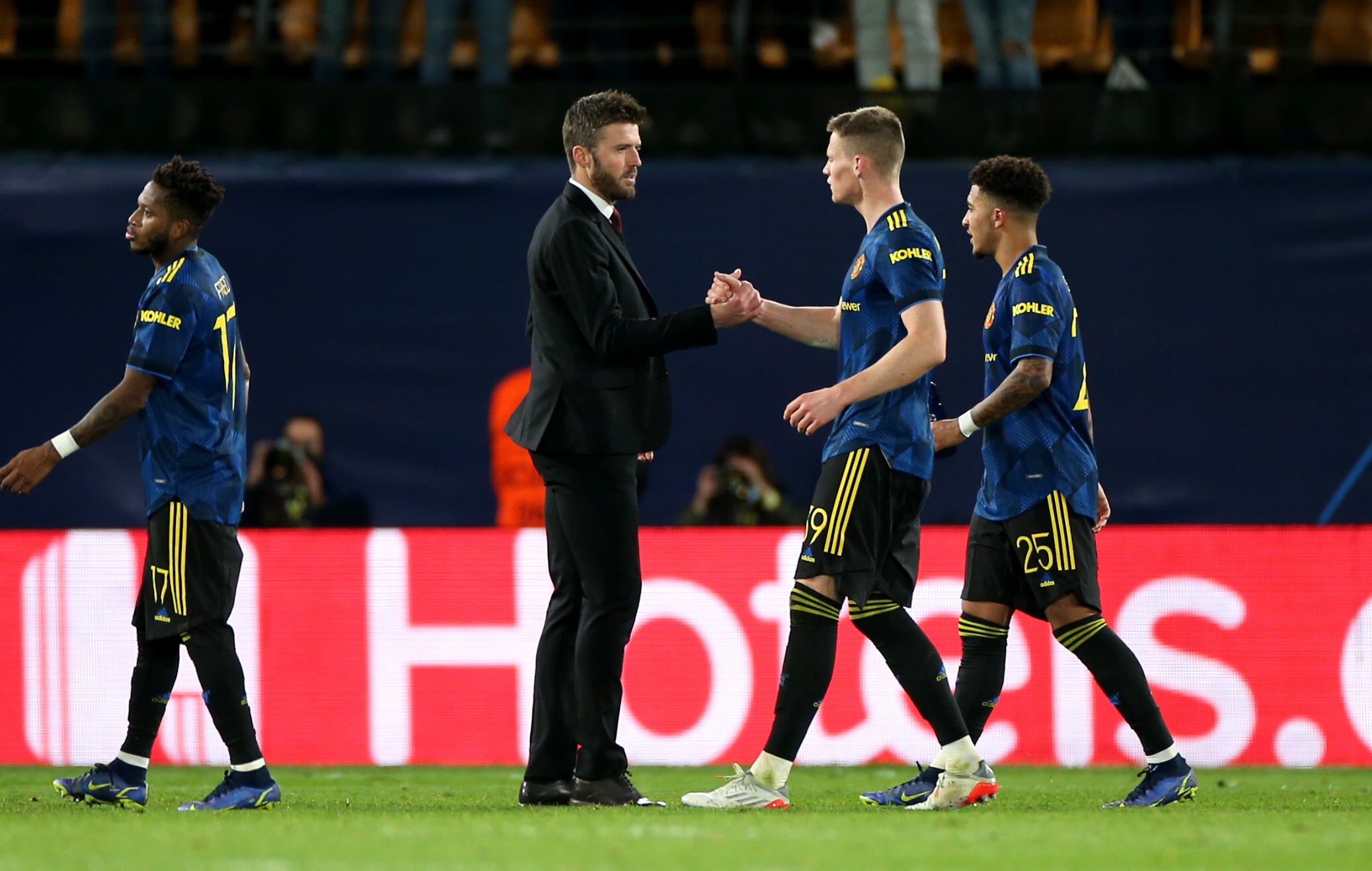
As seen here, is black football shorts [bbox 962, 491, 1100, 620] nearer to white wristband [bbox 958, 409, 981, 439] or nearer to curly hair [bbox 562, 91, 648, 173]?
white wristband [bbox 958, 409, 981, 439]

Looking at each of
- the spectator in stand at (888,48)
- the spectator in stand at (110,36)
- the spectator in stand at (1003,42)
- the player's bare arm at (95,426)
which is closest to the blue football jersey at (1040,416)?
the player's bare arm at (95,426)

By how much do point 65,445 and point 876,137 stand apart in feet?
8.62

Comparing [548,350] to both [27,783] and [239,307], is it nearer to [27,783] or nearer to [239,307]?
[27,783]

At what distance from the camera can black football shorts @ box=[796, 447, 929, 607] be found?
16.9ft

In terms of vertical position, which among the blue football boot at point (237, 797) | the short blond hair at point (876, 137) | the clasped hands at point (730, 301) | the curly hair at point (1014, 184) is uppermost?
the short blond hair at point (876, 137)

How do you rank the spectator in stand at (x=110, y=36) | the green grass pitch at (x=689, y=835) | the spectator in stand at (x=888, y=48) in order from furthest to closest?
the spectator in stand at (x=110, y=36)
the spectator in stand at (x=888, y=48)
the green grass pitch at (x=689, y=835)

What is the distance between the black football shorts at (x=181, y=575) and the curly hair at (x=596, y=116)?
160cm

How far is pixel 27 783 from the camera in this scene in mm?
6953

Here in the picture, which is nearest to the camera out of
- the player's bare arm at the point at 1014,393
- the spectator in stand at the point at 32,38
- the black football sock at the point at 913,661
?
the black football sock at the point at 913,661

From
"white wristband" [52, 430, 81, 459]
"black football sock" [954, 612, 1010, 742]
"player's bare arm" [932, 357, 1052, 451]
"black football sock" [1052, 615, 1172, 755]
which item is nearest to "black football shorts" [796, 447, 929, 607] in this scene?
"player's bare arm" [932, 357, 1052, 451]

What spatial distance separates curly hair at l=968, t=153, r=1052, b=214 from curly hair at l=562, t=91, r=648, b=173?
120 cm

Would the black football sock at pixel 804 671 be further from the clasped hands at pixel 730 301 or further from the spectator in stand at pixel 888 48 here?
the spectator in stand at pixel 888 48

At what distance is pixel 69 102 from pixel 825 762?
6104 millimetres

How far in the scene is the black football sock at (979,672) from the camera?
5.77 metres
